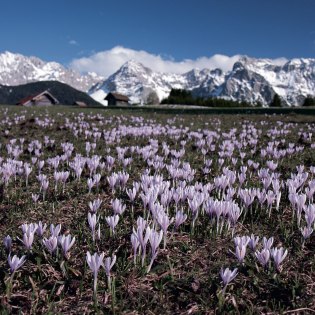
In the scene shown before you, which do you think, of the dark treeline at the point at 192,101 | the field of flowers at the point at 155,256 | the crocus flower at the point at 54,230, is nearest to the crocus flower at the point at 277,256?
the field of flowers at the point at 155,256

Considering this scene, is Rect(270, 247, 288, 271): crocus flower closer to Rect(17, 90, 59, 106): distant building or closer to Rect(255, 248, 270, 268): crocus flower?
Rect(255, 248, 270, 268): crocus flower

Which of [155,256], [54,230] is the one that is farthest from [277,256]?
[54,230]

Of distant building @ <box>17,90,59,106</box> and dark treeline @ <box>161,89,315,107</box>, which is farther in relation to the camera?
dark treeline @ <box>161,89,315,107</box>

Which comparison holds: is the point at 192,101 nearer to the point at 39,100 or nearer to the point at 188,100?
the point at 188,100

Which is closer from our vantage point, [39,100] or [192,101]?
[39,100]

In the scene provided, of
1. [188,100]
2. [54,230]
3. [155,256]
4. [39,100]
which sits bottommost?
[155,256]

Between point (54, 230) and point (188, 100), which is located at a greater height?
point (188, 100)

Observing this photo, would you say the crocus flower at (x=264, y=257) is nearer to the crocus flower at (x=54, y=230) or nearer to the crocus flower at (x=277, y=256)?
the crocus flower at (x=277, y=256)

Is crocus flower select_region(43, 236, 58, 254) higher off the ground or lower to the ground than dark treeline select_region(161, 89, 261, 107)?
lower

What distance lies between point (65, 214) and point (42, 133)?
7328mm

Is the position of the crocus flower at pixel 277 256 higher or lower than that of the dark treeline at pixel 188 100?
lower

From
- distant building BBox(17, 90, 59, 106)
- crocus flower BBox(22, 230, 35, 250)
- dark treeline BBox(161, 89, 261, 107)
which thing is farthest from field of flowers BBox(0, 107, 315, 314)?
dark treeline BBox(161, 89, 261, 107)

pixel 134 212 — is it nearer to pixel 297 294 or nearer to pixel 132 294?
pixel 132 294

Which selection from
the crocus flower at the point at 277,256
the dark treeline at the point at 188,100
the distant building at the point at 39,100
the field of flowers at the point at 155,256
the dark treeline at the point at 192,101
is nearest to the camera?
the field of flowers at the point at 155,256
